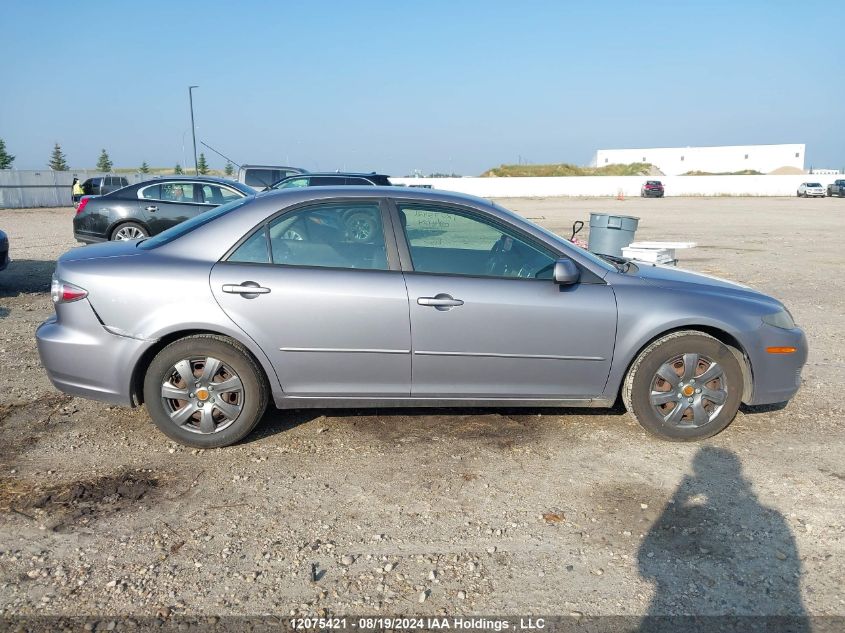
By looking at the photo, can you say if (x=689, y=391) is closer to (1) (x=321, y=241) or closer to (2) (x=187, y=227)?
(1) (x=321, y=241)

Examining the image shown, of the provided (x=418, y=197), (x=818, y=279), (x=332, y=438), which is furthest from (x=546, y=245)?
(x=818, y=279)

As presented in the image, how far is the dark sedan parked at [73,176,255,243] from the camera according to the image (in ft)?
40.1

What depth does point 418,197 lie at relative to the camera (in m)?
4.39

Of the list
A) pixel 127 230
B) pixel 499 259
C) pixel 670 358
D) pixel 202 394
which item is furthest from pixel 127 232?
pixel 670 358

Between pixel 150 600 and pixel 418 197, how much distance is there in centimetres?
279

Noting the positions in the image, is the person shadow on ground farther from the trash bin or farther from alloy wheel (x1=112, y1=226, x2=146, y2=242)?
alloy wheel (x1=112, y1=226, x2=146, y2=242)

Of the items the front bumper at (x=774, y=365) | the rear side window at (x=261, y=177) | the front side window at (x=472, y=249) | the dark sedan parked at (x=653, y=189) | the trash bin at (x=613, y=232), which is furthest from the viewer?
the dark sedan parked at (x=653, y=189)

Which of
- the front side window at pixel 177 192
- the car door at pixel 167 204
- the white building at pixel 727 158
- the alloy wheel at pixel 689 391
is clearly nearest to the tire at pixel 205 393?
the alloy wheel at pixel 689 391

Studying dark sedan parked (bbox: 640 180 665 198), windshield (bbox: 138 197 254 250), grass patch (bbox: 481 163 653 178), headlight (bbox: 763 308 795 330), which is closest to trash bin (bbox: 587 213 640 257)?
headlight (bbox: 763 308 795 330)

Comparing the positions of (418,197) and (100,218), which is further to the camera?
(100,218)

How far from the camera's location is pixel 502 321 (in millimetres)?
4141

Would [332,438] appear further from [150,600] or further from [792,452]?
[792,452]

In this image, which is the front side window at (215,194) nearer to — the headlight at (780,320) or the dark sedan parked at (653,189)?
the headlight at (780,320)

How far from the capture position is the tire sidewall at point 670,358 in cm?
429
